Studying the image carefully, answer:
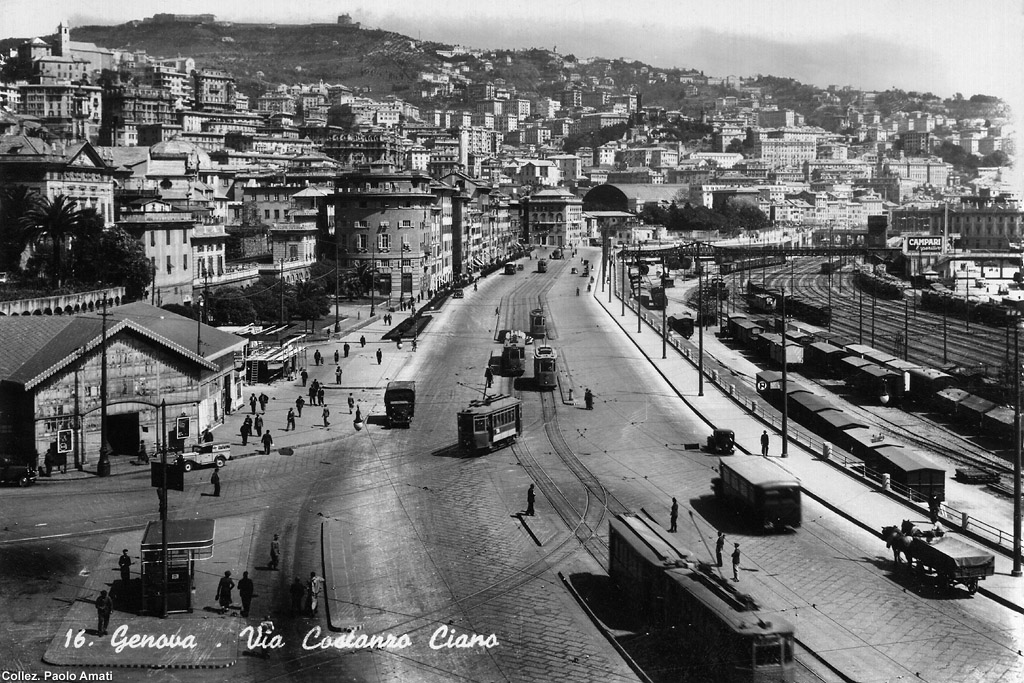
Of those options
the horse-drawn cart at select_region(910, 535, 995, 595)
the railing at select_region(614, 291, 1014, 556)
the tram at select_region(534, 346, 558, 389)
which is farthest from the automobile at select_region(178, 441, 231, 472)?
the horse-drawn cart at select_region(910, 535, 995, 595)

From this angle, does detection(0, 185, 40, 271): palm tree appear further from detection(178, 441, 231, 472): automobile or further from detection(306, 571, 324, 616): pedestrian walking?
detection(306, 571, 324, 616): pedestrian walking

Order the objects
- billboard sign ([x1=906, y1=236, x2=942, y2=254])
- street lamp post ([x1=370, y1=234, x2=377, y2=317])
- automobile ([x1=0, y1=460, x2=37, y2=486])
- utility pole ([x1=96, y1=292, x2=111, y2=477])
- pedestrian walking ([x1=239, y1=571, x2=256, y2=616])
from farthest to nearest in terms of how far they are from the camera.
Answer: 1. billboard sign ([x1=906, y1=236, x2=942, y2=254])
2. street lamp post ([x1=370, y1=234, x2=377, y2=317])
3. utility pole ([x1=96, y1=292, x2=111, y2=477])
4. automobile ([x1=0, y1=460, x2=37, y2=486])
5. pedestrian walking ([x1=239, y1=571, x2=256, y2=616])

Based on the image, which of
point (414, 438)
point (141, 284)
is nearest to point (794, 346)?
point (414, 438)

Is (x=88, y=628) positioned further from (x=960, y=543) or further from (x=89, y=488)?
(x=960, y=543)

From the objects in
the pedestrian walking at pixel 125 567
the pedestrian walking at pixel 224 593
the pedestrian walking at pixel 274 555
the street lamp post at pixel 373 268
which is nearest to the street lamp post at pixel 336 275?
the street lamp post at pixel 373 268

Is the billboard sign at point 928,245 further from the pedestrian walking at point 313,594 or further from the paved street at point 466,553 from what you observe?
the pedestrian walking at point 313,594

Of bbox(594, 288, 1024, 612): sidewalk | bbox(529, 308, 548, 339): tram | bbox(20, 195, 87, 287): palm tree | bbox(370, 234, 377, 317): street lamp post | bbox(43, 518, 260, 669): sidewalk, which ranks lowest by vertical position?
bbox(43, 518, 260, 669): sidewalk

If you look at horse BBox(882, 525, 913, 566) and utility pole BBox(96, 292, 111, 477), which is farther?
utility pole BBox(96, 292, 111, 477)
